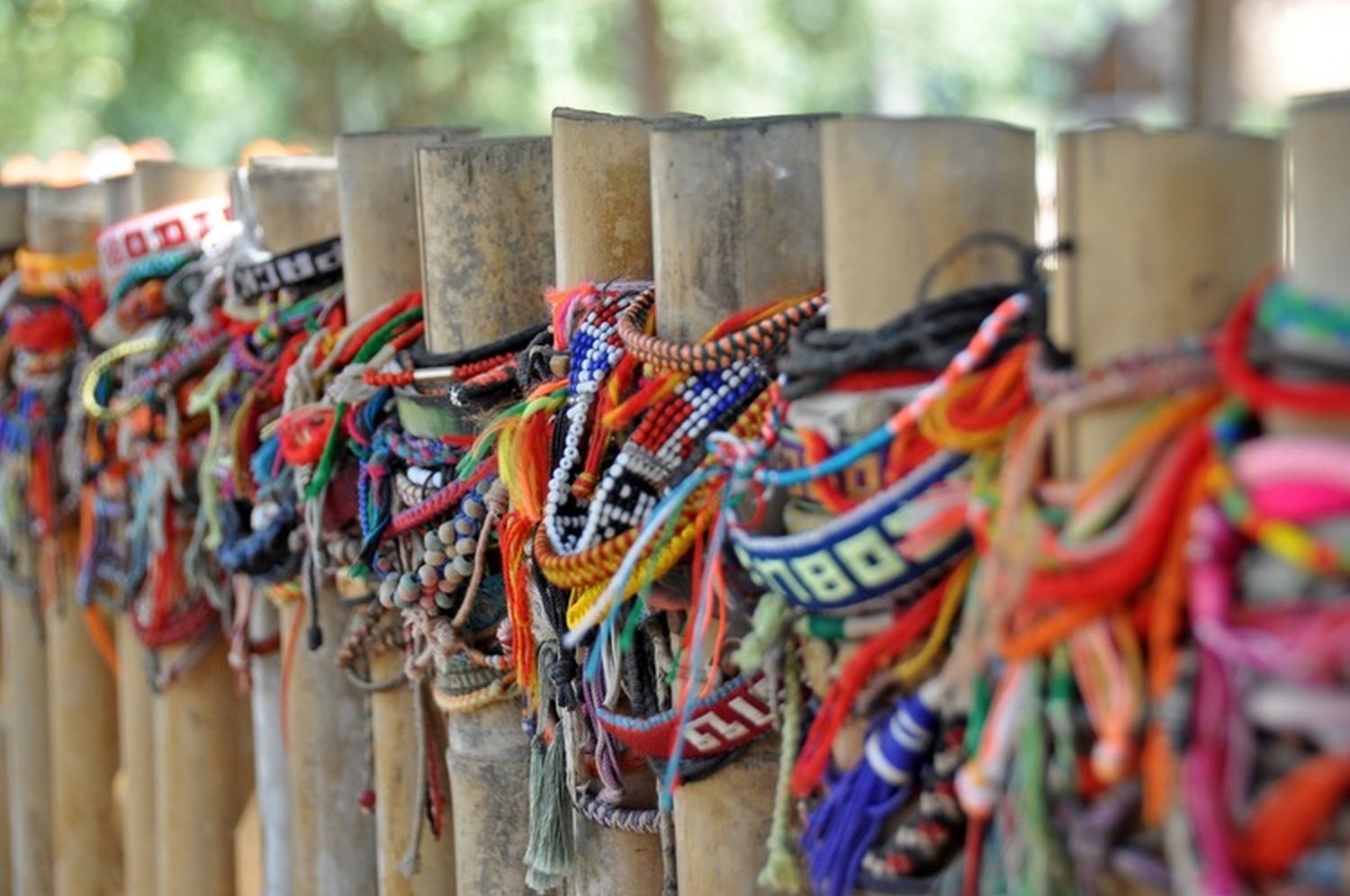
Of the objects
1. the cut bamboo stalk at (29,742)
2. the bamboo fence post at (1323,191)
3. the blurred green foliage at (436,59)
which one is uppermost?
the blurred green foliage at (436,59)

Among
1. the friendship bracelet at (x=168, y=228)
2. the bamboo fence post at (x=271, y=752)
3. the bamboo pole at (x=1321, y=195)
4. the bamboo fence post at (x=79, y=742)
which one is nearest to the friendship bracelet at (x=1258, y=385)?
the bamboo pole at (x=1321, y=195)

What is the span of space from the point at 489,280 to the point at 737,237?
0.41 meters

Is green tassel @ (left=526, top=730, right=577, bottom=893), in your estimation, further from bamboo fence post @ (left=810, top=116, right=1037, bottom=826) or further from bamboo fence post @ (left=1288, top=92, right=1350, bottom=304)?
bamboo fence post @ (left=1288, top=92, right=1350, bottom=304)

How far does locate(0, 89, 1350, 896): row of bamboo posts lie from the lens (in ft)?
3.26

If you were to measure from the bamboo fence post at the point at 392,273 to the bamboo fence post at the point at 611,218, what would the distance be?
0.85 feet

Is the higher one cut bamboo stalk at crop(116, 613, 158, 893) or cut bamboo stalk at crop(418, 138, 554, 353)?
cut bamboo stalk at crop(418, 138, 554, 353)

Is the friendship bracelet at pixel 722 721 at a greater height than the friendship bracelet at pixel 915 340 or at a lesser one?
lesser

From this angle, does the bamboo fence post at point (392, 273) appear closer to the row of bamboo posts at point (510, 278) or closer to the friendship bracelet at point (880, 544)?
the row of bamboo posts at point (510, 278)

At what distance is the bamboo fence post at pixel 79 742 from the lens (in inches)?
107

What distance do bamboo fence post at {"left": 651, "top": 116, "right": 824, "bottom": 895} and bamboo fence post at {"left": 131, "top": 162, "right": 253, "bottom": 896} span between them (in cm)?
116

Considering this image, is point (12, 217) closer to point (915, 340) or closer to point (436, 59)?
point (915, 340)

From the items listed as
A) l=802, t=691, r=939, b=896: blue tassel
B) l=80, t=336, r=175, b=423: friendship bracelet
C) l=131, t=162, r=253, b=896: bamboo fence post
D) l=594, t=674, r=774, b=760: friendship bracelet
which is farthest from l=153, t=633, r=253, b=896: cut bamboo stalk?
l=802, t=691, r=939, b=896: blue tassel

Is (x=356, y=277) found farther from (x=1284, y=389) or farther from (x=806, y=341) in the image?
(x=1284, y=389)

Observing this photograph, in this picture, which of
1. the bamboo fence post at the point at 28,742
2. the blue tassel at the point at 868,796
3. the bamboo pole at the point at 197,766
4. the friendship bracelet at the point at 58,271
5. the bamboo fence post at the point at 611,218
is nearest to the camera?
the blue tassel at the point at 868,796
